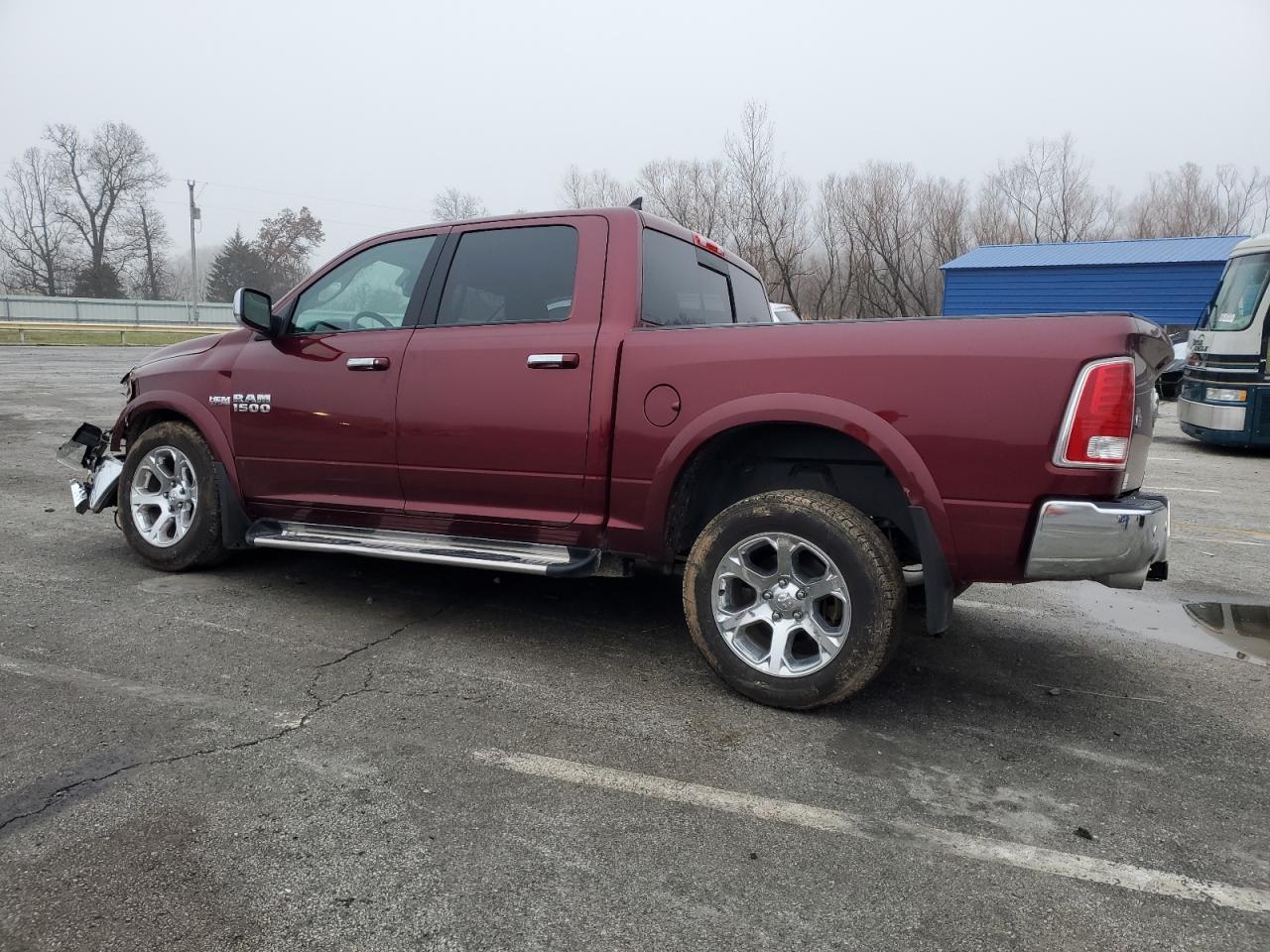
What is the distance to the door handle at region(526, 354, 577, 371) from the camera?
148 inches

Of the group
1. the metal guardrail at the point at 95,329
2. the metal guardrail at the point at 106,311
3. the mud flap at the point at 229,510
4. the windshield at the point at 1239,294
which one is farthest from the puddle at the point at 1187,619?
the metal guardrail at the point at 106,311

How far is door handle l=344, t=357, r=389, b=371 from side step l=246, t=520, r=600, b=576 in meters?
0.79

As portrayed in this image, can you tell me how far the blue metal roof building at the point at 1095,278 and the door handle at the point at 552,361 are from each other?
2766 cm

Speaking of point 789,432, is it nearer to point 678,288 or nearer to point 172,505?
point 678,288

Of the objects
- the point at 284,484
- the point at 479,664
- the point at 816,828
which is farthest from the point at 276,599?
the point at 816,828

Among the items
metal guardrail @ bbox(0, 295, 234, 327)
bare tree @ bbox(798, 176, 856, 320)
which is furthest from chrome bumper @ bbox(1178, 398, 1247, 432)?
metal guardrail @ bbox(0, 295, 234, 327)

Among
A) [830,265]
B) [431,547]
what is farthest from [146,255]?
[431,547]

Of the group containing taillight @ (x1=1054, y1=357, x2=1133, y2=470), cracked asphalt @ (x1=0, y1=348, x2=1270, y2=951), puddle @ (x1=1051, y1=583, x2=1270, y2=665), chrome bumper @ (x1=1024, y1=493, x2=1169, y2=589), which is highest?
taillight @ (x1=1054, y1=357, x2=1133, y2=470)

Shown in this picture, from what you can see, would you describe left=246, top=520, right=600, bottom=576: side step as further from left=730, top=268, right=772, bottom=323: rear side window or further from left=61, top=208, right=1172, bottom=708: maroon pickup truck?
left=730, top=268, right=772, bottom=323: rear side window

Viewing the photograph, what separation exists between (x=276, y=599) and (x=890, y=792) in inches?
128

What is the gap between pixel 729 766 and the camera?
2934 mm

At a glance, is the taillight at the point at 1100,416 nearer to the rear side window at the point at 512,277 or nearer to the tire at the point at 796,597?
the tire at the point at 796,597

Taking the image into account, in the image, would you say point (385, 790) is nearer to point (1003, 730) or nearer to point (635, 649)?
point (635, 649)

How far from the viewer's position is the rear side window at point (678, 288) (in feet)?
13.1
